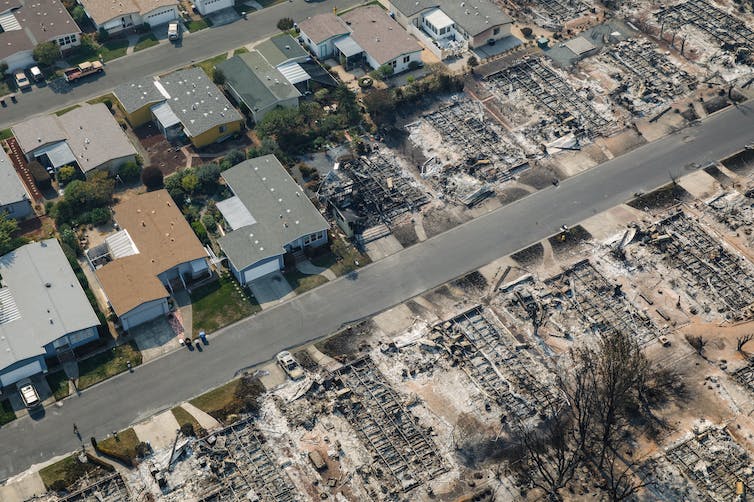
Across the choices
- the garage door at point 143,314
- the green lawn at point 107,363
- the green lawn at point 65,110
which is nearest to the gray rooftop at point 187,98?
the green lawn at point 65,110

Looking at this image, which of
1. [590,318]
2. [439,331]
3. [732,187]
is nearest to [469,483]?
[439,331]

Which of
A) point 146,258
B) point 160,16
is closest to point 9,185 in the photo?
point 146,258

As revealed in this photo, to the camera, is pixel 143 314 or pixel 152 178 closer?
pixel 143 314

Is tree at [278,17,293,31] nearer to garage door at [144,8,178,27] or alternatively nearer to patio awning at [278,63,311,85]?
patio awning at [278,63,311,85]

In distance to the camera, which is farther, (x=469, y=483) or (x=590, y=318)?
(x=590, y=318)

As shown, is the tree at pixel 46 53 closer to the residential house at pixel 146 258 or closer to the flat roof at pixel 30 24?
the flat roof at pixel 30 24

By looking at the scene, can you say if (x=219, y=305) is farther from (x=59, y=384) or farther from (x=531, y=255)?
(x=531, y=255)

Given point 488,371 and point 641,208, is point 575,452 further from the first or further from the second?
point 641,208
